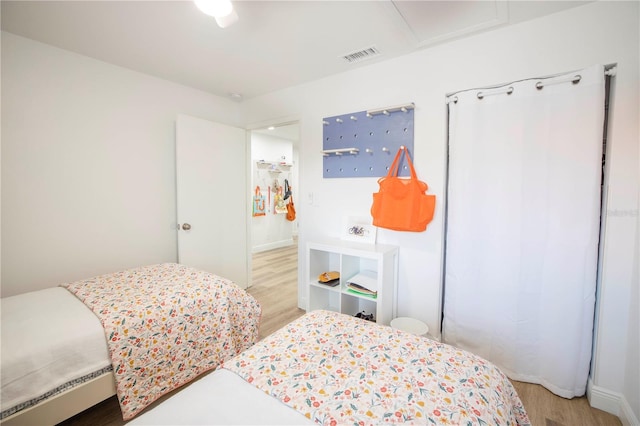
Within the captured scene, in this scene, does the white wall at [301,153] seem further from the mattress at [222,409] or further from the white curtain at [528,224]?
the mattress at [222,409]

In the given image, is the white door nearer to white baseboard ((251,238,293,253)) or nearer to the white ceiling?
the white ceiling

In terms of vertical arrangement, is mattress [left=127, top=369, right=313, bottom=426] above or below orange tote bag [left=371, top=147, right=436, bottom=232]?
below

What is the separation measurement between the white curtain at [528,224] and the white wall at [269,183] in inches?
159

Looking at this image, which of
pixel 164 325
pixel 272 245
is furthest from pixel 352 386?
pixel 272 245

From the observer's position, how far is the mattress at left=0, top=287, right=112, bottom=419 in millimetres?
1203

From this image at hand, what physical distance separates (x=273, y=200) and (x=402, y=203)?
13.4 ft

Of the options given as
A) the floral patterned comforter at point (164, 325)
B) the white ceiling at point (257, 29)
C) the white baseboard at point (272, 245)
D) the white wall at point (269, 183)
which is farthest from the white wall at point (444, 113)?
the white baseboard at point (272, 245)

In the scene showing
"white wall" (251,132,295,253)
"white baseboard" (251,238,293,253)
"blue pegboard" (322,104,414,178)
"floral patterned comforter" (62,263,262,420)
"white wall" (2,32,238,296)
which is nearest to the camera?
"floral patterned comforter" (62,263,262,420)

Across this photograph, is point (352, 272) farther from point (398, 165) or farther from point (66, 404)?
point (66, 404)

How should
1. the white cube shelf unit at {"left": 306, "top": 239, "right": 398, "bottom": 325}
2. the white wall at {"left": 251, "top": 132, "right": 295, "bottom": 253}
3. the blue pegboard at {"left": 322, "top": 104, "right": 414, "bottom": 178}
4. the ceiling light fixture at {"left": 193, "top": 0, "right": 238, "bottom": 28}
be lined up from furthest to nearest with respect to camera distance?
the white wall at {"left": 251, "top": 132, "right": 295, "bottom": 253} < the blue pegboard at {"left": 322, "top": 104, "right": 414, "bottom": 178} < the white cube shelf unit at {"left": 306, "top": 239, "right": 398, "bottom": 325} < the ceiling light fixture at {"left": 193, "top": 0, "right": 238, "bottom": 28}

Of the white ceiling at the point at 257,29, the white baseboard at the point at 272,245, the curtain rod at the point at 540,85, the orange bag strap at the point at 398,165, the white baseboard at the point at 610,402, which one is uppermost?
the white ceiling at the point at 257,29

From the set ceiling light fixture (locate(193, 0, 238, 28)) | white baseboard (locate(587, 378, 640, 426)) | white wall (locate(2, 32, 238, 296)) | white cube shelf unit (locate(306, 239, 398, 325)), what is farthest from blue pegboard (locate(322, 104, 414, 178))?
white baseboard (locate(587, 378, 640, 426))

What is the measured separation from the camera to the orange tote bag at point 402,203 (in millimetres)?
2172

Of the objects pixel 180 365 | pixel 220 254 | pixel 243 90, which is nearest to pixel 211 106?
pixel 243 90
